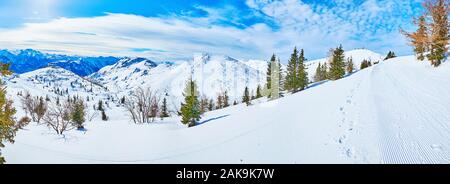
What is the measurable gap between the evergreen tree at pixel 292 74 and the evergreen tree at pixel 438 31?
3228 cm

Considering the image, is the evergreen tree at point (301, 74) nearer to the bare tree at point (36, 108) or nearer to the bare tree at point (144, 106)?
the bare tree at point (144, 106)

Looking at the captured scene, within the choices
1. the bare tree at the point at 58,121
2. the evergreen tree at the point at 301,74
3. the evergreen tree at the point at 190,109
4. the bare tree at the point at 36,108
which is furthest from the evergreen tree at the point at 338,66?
the bare tree at the point at 36,108

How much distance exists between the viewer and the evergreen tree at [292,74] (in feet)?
208

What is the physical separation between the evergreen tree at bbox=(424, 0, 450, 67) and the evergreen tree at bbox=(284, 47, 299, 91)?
32.3 m

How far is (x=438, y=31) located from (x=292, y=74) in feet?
112

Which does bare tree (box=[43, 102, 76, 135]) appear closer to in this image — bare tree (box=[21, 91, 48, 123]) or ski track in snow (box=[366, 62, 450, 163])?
bare tree (box=[21, 91, 48, 123])

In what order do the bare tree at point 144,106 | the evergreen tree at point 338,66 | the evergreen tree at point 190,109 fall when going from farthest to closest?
the evergreen tree at point 338,66, the bare tree at point 144,106, the evergreen tree at point 190,109

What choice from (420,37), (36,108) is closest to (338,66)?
(420,37)

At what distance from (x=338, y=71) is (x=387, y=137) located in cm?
6719

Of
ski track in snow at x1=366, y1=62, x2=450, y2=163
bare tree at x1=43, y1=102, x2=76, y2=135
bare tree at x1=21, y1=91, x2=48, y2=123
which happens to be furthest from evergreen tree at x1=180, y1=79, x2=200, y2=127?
bare tree at x1=21, y1=91, x2=48, y2=123

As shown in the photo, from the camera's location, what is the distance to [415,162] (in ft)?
24.8

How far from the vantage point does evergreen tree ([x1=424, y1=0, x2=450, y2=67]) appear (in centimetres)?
3016
